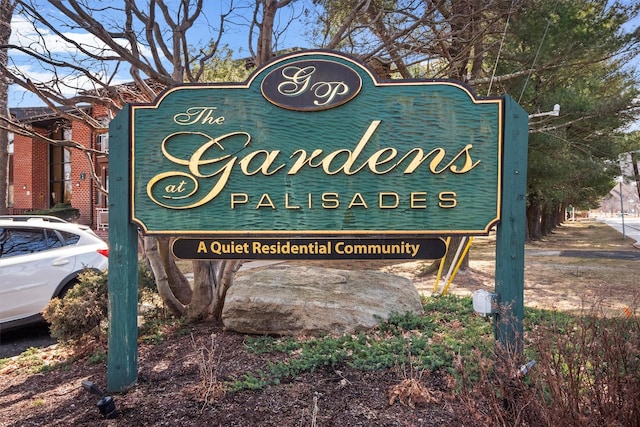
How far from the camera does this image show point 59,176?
2452cm

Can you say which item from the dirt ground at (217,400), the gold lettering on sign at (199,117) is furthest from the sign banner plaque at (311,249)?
the gold lettering on sign at (199,117)

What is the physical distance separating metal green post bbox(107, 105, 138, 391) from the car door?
2.92m

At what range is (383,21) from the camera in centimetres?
838

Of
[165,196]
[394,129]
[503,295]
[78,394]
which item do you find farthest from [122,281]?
[503,295]

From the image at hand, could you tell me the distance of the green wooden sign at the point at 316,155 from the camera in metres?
3.76

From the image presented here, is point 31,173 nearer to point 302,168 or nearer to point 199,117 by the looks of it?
point 199,117

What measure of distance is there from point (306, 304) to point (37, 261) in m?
3.65

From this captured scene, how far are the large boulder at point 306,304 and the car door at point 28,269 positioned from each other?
2571 millimetres

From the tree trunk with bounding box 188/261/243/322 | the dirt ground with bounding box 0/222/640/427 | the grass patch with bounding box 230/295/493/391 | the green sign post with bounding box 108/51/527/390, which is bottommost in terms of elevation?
the dirt ground with bounding box 0/222/640/427

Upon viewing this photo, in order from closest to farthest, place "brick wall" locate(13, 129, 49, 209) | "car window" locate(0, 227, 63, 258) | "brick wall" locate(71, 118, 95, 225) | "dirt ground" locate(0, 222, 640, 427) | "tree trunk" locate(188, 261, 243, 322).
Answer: "dirt ground" locate(0, 222, 640, 427)
"tree trunk" locate(188, 261, 243, 322)
"car window" locate(0, 227, 63, 258)
"brick wall" locate(71, 118, 95, 225)
"brick wall" locate(13, 129, 49, 209)

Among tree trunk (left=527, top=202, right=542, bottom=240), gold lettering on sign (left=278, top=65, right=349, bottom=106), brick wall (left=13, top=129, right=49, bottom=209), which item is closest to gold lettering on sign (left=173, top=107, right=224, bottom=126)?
gold lettering on sign (left=278, top=65, right=349, bottom=106)

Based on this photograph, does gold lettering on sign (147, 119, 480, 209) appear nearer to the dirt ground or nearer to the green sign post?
the green sign post

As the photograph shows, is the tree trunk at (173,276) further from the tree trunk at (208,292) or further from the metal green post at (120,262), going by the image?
the metal green post at (120,262)

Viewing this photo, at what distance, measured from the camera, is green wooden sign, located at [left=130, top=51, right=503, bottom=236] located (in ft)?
12.3
